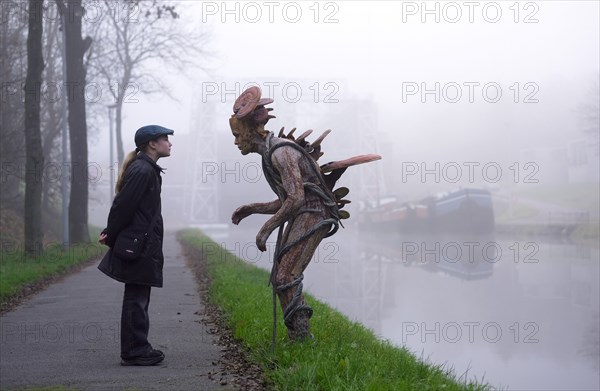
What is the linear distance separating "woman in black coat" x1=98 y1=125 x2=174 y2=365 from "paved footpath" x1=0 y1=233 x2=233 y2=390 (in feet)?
0.71

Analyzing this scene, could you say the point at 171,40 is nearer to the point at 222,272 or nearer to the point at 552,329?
the point at 222,272

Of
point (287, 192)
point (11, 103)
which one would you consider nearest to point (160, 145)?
point (287, 192)

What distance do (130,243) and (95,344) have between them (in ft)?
6.10

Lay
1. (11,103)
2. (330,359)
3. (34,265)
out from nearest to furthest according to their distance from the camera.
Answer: (330,359), (34,265), (11,103)

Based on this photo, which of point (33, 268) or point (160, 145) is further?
point (33, 268)

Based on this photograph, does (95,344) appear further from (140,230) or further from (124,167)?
(124,167)

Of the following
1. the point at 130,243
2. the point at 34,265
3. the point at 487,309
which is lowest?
the point at 487,309

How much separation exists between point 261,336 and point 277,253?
108 centimetres

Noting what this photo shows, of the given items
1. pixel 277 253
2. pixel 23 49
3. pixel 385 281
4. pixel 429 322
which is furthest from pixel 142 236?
pixel 23 49

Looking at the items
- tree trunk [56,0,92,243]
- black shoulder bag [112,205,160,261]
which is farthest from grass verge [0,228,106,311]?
black shoulder bag [112,205,160,261]

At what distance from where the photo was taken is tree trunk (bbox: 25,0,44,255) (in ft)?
57.7

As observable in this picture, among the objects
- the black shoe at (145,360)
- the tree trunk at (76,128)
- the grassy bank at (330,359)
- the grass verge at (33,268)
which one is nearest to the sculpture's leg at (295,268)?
the grassy bank at (330,359)

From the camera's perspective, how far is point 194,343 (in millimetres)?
7805

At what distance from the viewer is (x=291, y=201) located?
642cm
